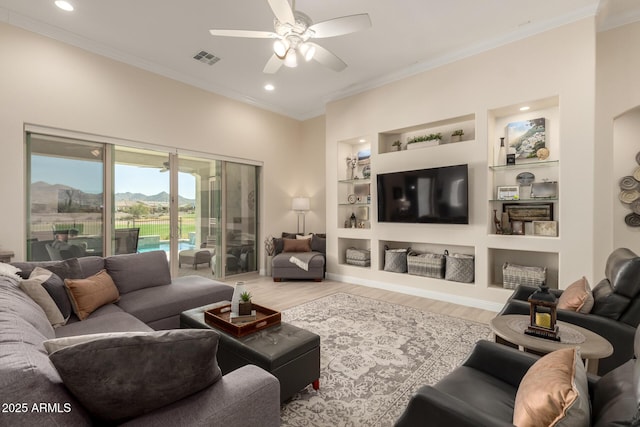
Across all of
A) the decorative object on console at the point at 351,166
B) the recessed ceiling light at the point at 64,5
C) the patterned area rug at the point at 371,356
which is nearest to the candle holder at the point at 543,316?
the patterned area rug at the point at 371,356

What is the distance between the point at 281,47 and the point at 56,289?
9.14 ft

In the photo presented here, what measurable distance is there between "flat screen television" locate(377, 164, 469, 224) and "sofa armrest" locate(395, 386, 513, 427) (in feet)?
11.1

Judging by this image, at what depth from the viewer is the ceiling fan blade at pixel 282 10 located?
227 cm

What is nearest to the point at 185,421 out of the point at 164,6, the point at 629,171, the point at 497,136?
the point at 164,6

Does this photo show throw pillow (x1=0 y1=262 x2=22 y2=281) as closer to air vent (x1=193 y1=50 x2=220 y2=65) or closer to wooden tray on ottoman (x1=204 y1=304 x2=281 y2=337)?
wooden tray on ottoman (x1=204 y1=304 x2=281 y2=337)

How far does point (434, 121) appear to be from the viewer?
14.6 feet

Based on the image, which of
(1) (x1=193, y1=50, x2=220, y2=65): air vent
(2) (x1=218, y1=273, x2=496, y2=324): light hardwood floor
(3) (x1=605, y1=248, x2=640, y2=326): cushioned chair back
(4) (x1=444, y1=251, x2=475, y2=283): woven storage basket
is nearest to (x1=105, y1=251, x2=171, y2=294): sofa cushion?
(2) (x1=218, y1=273, x2=496, y2=324): light hardwood floor

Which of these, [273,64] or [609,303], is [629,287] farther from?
[273,64]

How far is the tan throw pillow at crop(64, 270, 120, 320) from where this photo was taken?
2.47 metres

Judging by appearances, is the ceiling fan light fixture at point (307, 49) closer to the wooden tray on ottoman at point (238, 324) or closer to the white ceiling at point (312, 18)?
the white ceiling at point (312, 18)

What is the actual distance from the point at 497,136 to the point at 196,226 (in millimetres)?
5071

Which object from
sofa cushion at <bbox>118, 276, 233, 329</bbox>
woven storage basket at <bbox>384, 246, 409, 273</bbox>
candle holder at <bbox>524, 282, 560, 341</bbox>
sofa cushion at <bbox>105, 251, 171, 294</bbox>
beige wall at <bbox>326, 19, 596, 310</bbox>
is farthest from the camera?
woven storage basket at <bbox>384, 246, 409, 273</bbox>

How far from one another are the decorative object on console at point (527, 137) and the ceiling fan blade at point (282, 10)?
132 inches

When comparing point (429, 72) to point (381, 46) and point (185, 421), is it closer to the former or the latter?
point (381, 46)
